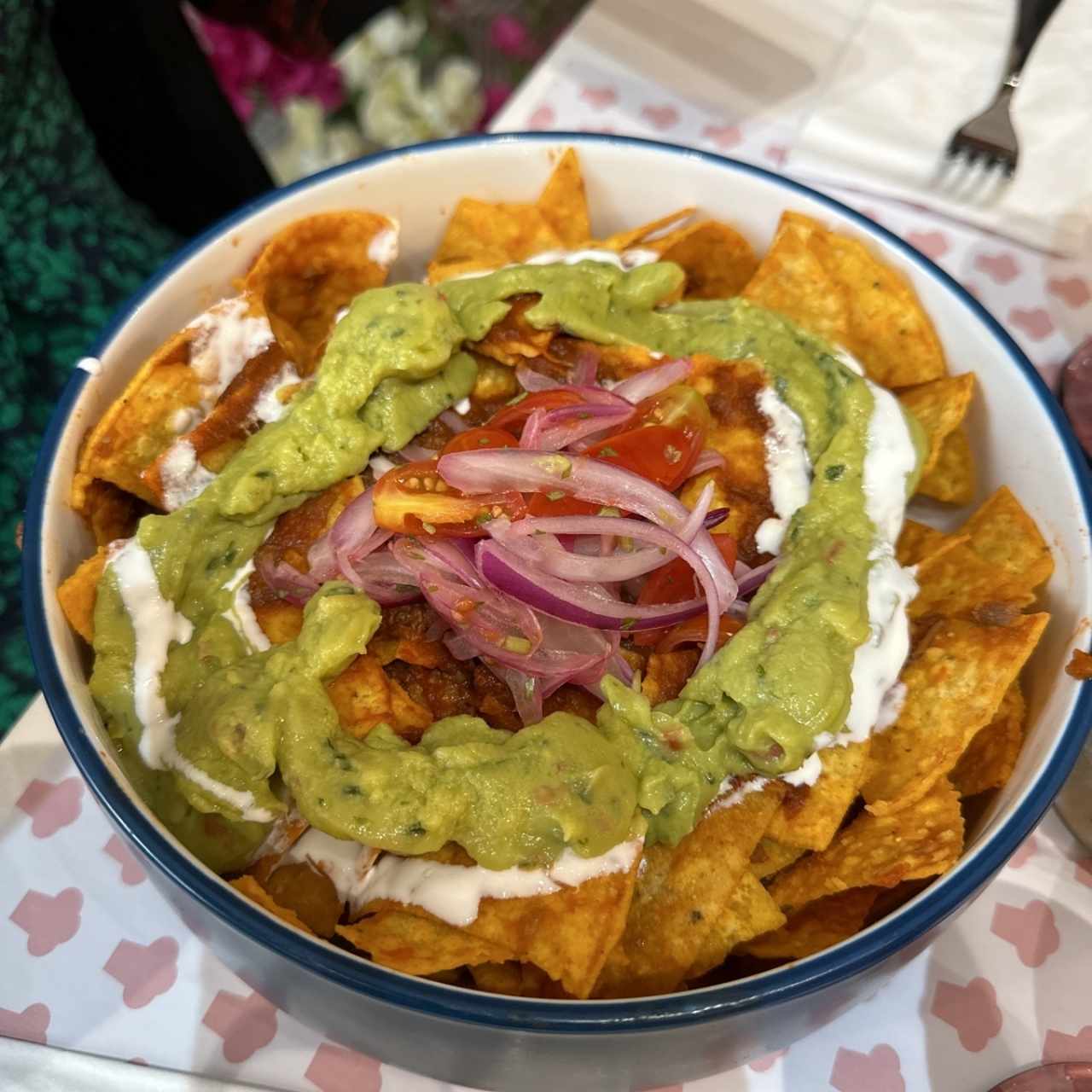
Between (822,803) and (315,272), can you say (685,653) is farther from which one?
(315,272)

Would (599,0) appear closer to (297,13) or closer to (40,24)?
(297,13)

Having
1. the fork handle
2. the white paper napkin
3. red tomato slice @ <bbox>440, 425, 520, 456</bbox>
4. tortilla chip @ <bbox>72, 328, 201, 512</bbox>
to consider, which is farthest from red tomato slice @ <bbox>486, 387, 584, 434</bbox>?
the fork handle

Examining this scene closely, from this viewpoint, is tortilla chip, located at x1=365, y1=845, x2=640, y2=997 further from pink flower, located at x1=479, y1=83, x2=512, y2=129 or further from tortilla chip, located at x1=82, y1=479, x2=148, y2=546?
pink flower, located at x1=479, y1=83, x2=512, y2=129

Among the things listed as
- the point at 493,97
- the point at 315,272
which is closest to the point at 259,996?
the point at 315,272

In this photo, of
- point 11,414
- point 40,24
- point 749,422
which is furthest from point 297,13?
point 749,422

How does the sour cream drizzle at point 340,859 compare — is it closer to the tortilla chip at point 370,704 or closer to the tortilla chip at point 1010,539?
the tortilla chip at point 370,704

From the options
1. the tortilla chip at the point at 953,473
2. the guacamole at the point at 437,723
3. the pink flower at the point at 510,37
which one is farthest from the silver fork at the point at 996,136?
the pink flower at the point at 510,37
